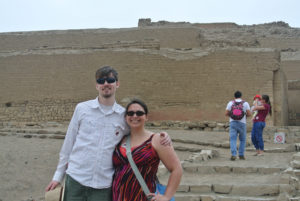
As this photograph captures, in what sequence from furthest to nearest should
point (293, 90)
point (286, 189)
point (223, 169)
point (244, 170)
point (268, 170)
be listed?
point (293, 90) → point (223, 169) → point (244, 170) → point (268, 170) → point (286, 189)

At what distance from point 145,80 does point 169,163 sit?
39.6 feet

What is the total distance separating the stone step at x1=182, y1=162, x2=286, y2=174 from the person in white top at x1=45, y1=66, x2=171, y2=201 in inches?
142

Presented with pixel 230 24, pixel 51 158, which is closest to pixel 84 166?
pixel 51 158

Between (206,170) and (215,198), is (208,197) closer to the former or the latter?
(215,198)

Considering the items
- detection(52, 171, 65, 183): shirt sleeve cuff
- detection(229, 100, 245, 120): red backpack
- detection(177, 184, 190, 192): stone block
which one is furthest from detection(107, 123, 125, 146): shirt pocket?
detection(229, 100, 245, 120): red backpack

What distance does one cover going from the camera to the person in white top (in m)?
2.59

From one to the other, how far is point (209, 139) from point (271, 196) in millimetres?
6748

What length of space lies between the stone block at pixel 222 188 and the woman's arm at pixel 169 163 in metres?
Answer: 2.36

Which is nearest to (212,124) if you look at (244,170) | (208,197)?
(244,170)

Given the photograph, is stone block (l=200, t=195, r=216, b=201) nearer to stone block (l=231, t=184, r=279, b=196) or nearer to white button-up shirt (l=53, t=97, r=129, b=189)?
stone block (l=231, t=184, r=279, b=196)

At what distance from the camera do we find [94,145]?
2637 mm

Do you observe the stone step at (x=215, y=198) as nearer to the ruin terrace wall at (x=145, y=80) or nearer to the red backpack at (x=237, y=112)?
the red backpack at (x=237, y=112)

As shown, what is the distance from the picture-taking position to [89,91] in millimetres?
15039

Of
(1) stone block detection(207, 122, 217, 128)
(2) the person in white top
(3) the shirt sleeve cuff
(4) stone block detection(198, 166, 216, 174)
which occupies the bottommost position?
(4) stone block detection(198, 166, 216, 174)
